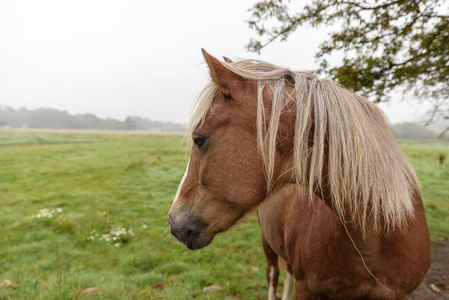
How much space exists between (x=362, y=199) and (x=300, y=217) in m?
0.93

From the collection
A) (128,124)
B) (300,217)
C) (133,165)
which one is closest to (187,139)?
(300,217)

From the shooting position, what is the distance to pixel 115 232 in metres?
5.89

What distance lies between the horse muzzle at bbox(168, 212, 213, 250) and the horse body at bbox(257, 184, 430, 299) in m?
0.42

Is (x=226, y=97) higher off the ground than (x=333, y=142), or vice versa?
(x=226, y=97)

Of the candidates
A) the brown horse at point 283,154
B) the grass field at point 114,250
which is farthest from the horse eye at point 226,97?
the grass field at point 114,250

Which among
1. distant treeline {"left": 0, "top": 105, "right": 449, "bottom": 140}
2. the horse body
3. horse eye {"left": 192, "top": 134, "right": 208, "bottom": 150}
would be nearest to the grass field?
horse eye {"left": 192, "top": 134, "right": 208, "bottom": 150}

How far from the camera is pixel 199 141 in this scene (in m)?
1.47

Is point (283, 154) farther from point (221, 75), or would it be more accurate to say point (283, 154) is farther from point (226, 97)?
point (221, 75)

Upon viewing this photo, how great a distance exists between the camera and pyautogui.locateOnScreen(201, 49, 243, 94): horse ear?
130 cm

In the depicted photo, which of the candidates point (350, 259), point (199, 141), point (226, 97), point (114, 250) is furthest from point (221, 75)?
point (114, 250)

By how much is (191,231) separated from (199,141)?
0.59 metres

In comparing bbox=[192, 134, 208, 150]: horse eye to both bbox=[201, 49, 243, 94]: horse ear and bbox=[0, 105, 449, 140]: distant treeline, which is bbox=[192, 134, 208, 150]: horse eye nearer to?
bbox=[201, 49, 243, 94]: horse ear

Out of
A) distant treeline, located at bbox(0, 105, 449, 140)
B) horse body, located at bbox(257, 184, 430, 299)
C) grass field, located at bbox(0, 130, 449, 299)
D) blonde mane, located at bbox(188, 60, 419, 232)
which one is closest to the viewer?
blonde mane, located at bbox(188, 60, 419, 232)

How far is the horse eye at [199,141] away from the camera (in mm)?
1443
